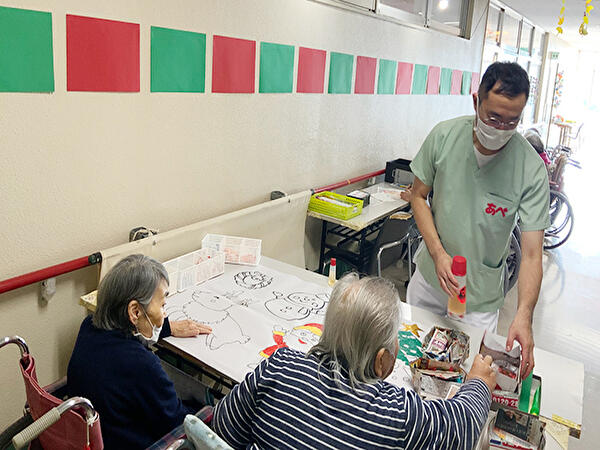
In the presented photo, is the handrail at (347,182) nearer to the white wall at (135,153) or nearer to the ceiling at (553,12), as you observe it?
the white wall at (135,153)

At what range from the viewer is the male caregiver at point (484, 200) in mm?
1702

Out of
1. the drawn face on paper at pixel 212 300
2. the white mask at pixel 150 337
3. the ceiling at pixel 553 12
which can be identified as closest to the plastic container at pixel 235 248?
the drawn face on paper at pixel 212 300

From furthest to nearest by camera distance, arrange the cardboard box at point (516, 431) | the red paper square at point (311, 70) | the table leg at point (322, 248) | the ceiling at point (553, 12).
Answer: the ceiling at point (553, 12) < the table leg at point (322, 248) < the red paper square at point (311, 70) < the cardboard box at point (516, 431)

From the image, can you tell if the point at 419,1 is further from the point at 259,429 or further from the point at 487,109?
the point at 259,429

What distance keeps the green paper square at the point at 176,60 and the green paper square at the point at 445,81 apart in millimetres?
3580

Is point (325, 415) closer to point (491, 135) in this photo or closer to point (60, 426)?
point (60, 426)

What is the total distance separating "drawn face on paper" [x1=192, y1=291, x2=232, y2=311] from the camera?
1991 mm

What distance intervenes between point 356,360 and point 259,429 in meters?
0.25

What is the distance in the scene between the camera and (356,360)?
3.42ft

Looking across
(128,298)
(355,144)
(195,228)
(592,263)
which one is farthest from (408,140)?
(128,298)

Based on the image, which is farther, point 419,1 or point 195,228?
point 419,1

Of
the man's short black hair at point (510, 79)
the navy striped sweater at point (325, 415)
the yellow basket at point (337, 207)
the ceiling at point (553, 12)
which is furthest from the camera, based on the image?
the ceiling at point (553, 12)

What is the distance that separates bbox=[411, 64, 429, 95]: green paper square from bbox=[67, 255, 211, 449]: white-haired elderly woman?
12.7ft

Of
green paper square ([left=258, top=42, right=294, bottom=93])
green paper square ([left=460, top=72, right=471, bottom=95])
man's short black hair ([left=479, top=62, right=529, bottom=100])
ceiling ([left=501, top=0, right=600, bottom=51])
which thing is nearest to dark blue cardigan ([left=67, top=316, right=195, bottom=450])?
man's short black hair ([left=479, top=62, right=529, bottom=100])
